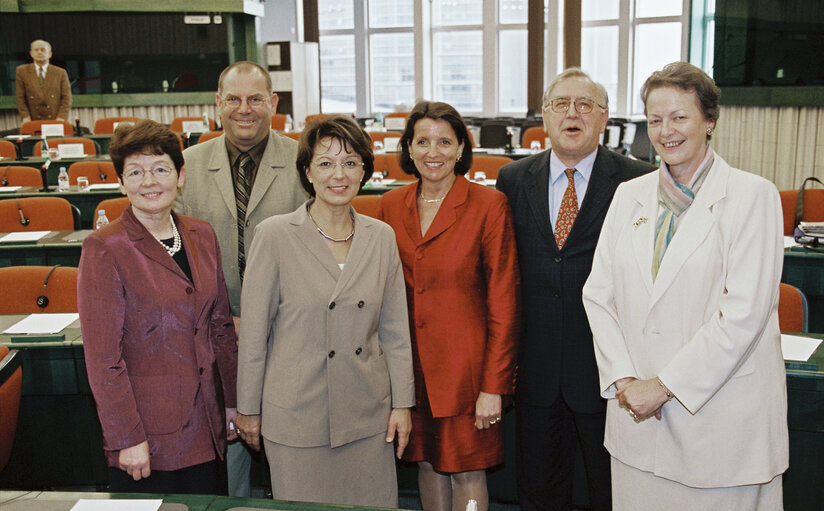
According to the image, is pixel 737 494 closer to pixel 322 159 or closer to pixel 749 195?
pixel 749 195

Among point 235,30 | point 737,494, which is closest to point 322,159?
point 737,494

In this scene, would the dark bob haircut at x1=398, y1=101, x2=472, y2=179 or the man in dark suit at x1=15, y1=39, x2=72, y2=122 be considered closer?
the dark bob haircut at x1=398, y1=101, x2=472, y2=179

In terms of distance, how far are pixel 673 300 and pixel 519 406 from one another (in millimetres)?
822

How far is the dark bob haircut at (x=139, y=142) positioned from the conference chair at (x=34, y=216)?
3267 millimetres

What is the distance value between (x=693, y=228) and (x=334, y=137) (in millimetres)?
1080

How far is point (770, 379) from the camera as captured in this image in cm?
196

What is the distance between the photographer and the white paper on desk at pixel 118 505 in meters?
1.68

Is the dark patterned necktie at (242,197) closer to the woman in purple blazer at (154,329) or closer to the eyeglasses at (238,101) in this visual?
the eyeglasses at (238,101)

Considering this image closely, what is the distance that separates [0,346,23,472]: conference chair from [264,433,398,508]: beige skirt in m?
0.82

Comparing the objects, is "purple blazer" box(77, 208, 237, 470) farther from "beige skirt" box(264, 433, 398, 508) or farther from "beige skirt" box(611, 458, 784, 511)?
"beige skirt" box(611, 458, 784, 511)

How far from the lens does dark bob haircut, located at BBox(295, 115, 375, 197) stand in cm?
228

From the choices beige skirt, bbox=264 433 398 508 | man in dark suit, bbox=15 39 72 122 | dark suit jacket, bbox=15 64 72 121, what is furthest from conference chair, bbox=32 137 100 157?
beige skirt, bbox=264 433 398 508

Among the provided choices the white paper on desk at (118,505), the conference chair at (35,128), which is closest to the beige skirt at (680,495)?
the white paper on desk at (118,505)

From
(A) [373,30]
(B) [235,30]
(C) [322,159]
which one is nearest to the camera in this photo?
(C) [322,159]
